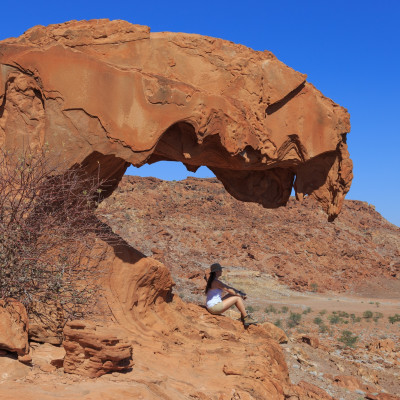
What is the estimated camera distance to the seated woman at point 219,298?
829 centimetres

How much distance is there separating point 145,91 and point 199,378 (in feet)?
12.2

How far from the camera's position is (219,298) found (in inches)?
332

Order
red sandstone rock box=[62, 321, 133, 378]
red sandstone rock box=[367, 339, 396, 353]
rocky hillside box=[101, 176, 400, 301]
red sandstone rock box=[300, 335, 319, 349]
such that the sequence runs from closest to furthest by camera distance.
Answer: red sandstone rock box=[62, 321, 133, 378] < red sandstone rock box=[300, 335, 319, 349] < red sandstone rock box=[367, 339, 396, 353] < rocky hillside box=[101, 176, 400, 301]

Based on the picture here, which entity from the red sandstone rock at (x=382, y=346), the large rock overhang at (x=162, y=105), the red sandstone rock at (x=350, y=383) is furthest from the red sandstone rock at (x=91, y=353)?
the red sandstone rock at (x=382, y=346)

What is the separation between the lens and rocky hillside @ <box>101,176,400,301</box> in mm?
26625

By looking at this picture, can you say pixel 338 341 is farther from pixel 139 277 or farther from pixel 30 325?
pixel 30 325

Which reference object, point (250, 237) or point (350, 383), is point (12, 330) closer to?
point (350, 383)

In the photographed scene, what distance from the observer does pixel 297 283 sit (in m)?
25.9

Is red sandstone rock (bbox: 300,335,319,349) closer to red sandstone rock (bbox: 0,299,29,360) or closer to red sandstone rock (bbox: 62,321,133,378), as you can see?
red sandstone rock (bbox: 62,321,133,378)

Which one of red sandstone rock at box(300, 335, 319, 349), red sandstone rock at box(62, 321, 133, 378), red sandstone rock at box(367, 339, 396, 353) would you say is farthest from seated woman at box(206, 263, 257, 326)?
red sandstone rock at box(367, 339, 396, 353)

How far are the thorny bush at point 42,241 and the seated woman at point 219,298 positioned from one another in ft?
7.61

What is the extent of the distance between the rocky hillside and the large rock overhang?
14026 mm

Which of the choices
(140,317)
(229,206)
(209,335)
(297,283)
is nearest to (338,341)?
(209,335)

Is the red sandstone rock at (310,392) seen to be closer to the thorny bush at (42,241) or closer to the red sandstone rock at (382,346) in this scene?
the thorny bush at (42,241)
